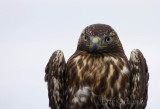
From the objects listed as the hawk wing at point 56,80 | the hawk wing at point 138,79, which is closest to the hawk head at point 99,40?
the hawk wing at point 138,79

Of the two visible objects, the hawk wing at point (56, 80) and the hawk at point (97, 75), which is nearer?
the hawk at point (97, 75)

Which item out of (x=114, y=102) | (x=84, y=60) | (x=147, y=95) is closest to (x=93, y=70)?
(x=84, y=60)

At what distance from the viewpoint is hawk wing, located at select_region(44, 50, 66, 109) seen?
8.26 metres

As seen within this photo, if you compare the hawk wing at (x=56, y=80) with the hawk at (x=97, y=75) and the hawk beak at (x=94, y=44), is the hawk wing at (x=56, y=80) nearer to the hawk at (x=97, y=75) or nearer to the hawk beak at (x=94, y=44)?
the hawk at (x=97, y=75)

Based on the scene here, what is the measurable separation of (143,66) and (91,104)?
67.1 inches

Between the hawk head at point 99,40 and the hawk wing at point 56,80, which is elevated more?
the hawk head at point 99,40

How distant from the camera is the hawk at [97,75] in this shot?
784cm

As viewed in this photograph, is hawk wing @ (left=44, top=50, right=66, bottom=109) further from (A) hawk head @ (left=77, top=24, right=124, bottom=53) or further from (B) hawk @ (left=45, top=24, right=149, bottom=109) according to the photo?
(A) hawk head @ (left=77, top=24, right=124, bottom=53)

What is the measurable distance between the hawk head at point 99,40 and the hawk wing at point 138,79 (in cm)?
44

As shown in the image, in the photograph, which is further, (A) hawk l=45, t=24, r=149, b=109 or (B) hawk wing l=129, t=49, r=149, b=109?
(B) hawk wing l=129, t=49, r=149, b=109

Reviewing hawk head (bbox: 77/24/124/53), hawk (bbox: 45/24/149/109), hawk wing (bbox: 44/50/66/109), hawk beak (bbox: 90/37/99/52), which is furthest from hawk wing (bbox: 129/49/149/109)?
hawk wing (bbox: 44/50/66/109)

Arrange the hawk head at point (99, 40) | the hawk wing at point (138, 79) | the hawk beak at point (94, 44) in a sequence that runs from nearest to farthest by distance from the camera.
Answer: the hawk beak at point (94, 44) < the hawk head at point (99, 40) < the hawk wing at point (138, 79)

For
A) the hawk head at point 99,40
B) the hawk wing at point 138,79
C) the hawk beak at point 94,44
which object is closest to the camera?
the hawk beak at point 94,44

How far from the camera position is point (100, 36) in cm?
798
